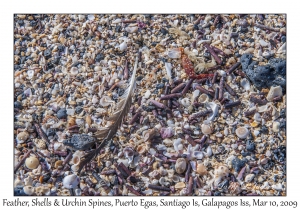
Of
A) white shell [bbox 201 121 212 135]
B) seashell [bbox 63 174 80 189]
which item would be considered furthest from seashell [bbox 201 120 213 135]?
seashell [bbox 63 174 80 189]

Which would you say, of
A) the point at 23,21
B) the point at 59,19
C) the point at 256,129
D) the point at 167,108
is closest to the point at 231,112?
the point at 256,129

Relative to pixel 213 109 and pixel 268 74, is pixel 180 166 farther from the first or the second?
pixel 268 74

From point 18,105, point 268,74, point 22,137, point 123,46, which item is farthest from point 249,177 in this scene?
point 18,105

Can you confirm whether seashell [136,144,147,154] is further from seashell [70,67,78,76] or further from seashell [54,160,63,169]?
seashell [70,67,78,76]

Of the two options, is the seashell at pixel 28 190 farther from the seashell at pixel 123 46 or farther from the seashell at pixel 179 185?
the seashell at pixel 123 46

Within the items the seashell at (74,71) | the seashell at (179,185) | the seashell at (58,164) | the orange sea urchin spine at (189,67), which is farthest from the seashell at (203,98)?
the seashell at (58,164)
